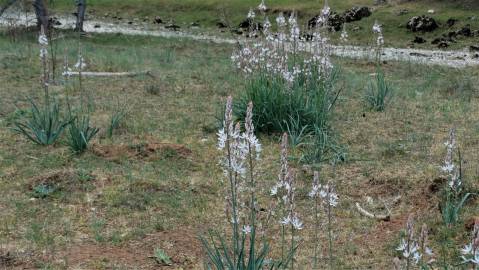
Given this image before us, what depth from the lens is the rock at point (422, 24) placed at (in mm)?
30531

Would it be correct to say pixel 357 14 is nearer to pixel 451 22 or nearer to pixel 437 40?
pixel 451 22

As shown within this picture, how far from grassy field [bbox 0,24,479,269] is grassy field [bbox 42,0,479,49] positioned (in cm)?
1697

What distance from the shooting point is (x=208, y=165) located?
8.32 m

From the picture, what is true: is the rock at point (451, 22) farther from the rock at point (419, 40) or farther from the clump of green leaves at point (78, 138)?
the clump of green leaves at point (78, 138)

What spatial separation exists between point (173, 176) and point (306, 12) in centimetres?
3096

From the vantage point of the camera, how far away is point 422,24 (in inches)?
1205

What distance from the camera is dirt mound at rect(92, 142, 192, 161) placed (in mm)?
8453

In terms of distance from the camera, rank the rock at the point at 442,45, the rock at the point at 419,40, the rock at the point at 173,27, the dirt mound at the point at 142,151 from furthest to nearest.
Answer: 1. the rock at the point at 173,27
2. the rock at the point at 419,40
3. the rock at the point at 442,45
4. the dirt mound at the point at 142,151

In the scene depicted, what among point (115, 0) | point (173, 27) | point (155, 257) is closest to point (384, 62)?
point (155, 257)

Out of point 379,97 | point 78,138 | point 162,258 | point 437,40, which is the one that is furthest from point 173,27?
point 162,258

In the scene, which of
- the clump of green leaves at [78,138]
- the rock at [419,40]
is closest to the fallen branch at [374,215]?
the clump of green leaves at [78,138]

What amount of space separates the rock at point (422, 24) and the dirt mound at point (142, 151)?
24449 millimetres

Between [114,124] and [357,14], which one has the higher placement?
[357,14]

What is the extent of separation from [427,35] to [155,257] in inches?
1060
